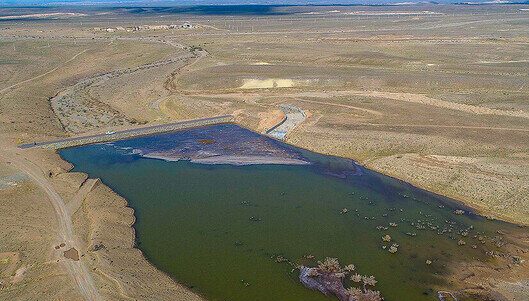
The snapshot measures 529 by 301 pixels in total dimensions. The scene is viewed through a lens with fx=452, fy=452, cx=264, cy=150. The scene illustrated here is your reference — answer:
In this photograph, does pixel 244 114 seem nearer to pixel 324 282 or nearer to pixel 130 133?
pixel 130 133

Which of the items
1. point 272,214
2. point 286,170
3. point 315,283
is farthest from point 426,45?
point 315,283

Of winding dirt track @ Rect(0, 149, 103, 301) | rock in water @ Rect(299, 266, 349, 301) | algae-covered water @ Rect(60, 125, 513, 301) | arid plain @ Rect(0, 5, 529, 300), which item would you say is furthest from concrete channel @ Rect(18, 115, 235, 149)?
rock in water @ Rect(299, 266, 349, 301)

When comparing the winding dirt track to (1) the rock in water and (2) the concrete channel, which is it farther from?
(1) the rock in water

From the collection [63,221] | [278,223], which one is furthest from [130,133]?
[278,223]

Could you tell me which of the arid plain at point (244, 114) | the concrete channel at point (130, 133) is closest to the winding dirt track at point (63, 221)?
the arid plain at point (244, 114)

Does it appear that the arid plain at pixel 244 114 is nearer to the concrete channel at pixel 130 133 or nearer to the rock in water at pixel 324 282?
the concrete channel at pixel 130 133
